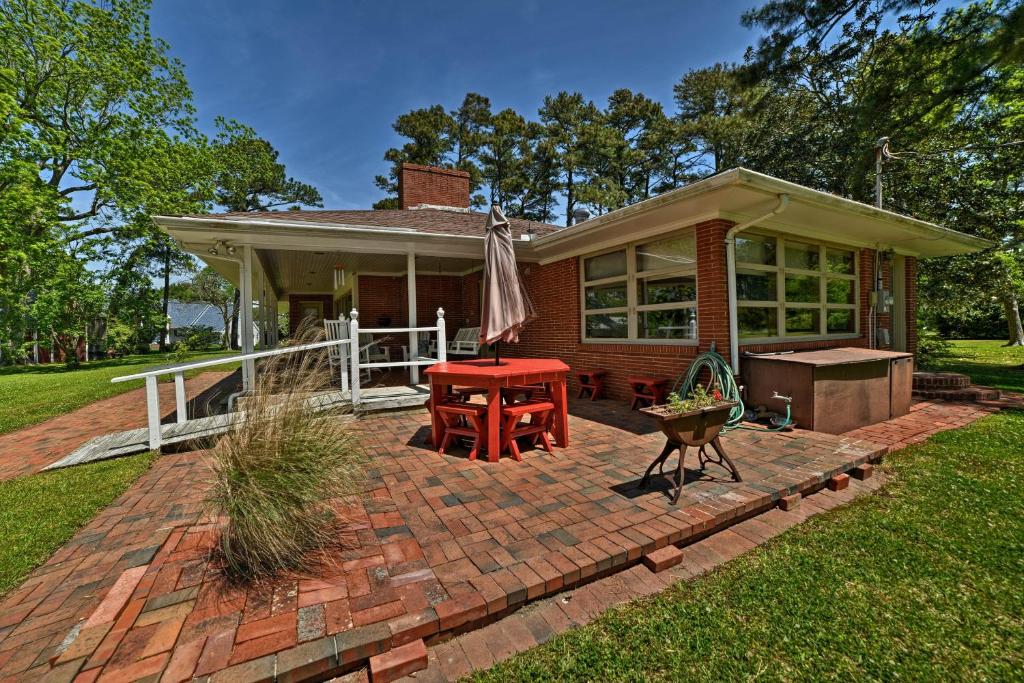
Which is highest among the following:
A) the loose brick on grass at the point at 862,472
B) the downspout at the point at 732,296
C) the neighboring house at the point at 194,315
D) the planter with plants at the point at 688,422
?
the neighboring house at the point at 194,315

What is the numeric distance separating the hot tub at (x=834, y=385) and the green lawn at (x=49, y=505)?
22.7ft

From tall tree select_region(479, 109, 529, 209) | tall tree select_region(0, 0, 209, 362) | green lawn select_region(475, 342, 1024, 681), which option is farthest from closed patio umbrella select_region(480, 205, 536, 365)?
tall tree select_region(479, 109, 529, 209)

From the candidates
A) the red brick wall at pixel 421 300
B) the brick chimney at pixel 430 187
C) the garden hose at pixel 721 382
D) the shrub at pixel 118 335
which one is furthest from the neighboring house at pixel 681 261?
the shrub at pixel 118 335

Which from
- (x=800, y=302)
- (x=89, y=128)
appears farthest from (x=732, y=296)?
(x=89, y=128)

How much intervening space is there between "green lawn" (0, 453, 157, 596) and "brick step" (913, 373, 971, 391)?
11.6 meters

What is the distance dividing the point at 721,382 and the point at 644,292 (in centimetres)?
207

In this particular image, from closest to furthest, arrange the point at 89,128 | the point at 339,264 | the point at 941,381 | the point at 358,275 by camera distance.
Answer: the point at 941,381
the point at 339,264
the point at 358,275
the point at 89,128

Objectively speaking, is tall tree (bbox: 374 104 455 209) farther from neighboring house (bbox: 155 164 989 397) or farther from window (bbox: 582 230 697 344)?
window (bbox: 582 230 697 344)

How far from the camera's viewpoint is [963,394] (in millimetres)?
7035

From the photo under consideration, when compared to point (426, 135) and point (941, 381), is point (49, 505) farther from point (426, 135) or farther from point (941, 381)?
point (426, 135)

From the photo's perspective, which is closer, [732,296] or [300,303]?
[732,296]

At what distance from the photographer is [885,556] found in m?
2.62

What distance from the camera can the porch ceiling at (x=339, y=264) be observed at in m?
8.73

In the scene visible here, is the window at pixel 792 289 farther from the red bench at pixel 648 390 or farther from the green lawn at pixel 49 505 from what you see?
the green lawn at pixel 49 505
